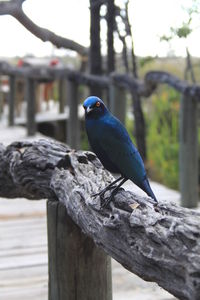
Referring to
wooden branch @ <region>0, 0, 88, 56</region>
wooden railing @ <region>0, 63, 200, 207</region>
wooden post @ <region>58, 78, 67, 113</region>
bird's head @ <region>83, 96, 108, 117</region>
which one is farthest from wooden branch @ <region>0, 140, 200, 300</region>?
wooden post @ <region>58, 78, 67, 113</region>

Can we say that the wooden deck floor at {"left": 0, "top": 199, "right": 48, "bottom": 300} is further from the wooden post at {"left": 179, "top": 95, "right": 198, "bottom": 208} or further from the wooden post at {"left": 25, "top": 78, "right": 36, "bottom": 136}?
the wooden post at {"left": 25, "top": 78, "right": 36, "bottom": 136}

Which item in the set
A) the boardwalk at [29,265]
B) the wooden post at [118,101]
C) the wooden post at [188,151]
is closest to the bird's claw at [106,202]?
the boardwalk at [29,265]

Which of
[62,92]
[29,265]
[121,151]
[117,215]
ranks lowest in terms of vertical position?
[29,265]

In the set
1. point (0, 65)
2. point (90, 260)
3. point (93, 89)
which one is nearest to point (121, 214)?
point (90, 260)

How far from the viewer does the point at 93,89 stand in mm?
4426

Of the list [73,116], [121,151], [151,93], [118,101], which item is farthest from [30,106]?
[121,151]

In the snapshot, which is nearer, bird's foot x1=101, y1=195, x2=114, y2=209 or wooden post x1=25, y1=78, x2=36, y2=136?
bird's foot x1=101, y1=195, x2=114, y2=209

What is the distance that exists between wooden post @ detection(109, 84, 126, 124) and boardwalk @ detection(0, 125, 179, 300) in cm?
108

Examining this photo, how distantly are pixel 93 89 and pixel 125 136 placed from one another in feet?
9.51

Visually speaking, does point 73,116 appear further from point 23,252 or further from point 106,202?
point 106,202

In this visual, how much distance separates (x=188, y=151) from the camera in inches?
150

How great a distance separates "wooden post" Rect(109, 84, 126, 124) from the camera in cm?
496

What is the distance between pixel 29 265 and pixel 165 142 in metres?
3.18

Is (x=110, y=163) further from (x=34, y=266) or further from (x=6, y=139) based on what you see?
(x=6, y=139)
